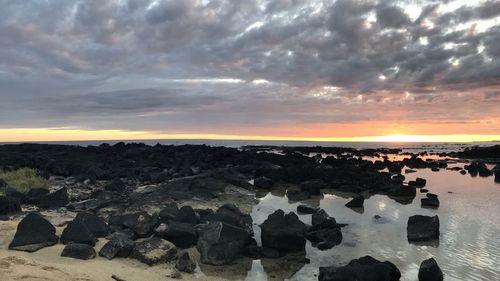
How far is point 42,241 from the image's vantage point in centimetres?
1170

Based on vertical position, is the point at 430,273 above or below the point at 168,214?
below

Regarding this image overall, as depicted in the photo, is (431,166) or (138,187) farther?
(431,166)

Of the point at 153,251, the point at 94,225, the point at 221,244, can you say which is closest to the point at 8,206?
the point at 94,225

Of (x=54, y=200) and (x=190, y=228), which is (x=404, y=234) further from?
(x=54, y=200)

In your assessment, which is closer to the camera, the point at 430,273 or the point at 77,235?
the point at 430,273

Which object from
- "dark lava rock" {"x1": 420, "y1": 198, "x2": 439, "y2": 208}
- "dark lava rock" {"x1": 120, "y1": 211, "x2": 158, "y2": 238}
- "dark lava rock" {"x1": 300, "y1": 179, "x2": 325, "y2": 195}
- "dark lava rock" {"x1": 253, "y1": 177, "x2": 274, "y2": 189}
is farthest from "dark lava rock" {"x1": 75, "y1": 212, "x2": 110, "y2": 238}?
"dark lava rock" {"x1": 420, "y1": 198, "x2": 439, "y2": 208}

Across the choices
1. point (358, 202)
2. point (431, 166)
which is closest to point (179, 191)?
point (358, 202)

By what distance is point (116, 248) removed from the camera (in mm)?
11469

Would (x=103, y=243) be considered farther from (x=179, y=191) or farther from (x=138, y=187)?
(x=138, y=187)

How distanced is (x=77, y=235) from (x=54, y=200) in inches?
314

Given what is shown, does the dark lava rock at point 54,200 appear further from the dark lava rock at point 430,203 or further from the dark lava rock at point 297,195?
the dark lava rock at point 430,203

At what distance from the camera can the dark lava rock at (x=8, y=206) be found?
16672mm

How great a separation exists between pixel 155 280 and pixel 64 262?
247 centimetres

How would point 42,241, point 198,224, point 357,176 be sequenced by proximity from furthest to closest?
1. point 357,176
2. point 198,224
3. point 42,241
